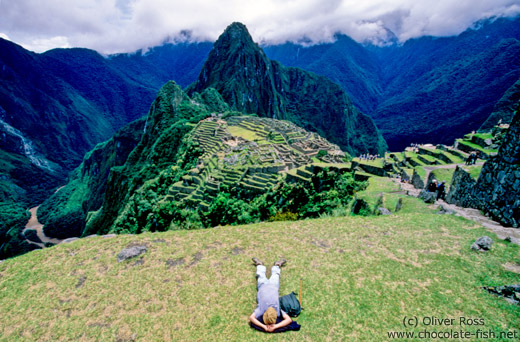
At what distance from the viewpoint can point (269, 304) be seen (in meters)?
5.41

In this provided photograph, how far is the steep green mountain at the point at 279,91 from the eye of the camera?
132 meters

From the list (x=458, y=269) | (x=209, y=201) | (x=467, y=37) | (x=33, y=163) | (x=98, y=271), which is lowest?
(x=33, y=163)

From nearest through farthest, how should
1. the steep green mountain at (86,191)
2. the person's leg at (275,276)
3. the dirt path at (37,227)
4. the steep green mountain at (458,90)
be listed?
the person's leg at (275,276)
the dirt path at (37,227)
the steep green mountain at (86,191)
the steep green mountain at (458,90)

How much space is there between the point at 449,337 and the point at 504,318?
3.97ft

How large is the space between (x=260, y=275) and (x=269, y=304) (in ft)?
3.12

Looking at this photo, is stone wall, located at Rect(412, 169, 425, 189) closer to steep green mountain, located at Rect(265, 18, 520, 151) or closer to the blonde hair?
the blonde hair

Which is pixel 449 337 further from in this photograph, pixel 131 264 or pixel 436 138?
pixel 436 138

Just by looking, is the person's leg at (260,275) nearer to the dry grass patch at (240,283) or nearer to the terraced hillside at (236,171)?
the dry grass patch at (240,283)

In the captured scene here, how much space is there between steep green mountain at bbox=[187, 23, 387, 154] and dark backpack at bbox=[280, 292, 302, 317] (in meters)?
116

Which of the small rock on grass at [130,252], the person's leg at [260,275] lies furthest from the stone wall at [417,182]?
the small rock on grass at [130,252]

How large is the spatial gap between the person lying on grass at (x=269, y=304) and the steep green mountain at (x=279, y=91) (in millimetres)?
115354

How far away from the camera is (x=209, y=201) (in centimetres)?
2525

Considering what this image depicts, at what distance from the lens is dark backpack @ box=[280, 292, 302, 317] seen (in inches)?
212

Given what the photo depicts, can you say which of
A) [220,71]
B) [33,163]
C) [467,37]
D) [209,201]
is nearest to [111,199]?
[209,201]
